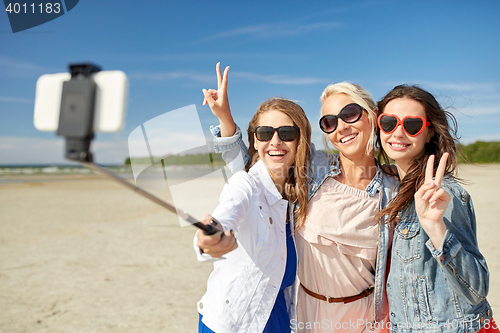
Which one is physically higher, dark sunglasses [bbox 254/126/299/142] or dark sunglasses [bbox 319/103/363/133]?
dark sunglasses [bbox 319/103/363/133]

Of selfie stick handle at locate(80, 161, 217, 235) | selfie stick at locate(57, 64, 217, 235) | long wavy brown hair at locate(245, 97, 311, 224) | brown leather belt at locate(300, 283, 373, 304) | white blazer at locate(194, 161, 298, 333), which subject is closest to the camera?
selfie stick at locate(57, 64, 217, 235)

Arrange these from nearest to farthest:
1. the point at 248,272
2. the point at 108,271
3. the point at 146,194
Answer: the point at 146,194, the point at 248,272, the point at 108,271


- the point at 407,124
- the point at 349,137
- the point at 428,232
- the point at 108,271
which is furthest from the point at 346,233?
the point at 108,271

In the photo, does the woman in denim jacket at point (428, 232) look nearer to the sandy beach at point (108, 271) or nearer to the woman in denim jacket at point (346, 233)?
the woman in denim jacket at point (346, 233)

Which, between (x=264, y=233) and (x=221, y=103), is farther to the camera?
(x=221, y=103)

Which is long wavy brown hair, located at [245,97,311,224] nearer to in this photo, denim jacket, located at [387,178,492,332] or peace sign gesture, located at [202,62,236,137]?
peace sign gesture, located at [202,62,236,137]

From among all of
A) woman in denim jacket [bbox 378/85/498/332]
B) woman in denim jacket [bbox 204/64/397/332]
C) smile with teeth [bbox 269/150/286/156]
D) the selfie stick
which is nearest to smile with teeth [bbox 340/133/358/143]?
woman in denim jacket [bbox 204/64/397/332]

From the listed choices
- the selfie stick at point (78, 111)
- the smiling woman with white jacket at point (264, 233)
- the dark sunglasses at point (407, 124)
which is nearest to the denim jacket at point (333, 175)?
the smiling woman with white jacket at point (264, 233)

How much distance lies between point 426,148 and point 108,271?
23.9 feet

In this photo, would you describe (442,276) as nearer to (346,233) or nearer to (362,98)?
(346,233)

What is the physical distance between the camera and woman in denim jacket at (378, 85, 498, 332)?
2004 mm

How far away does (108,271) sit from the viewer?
25.2ft

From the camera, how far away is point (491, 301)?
5.70 meters

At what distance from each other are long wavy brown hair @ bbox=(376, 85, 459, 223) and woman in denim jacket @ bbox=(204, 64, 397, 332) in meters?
0.16
